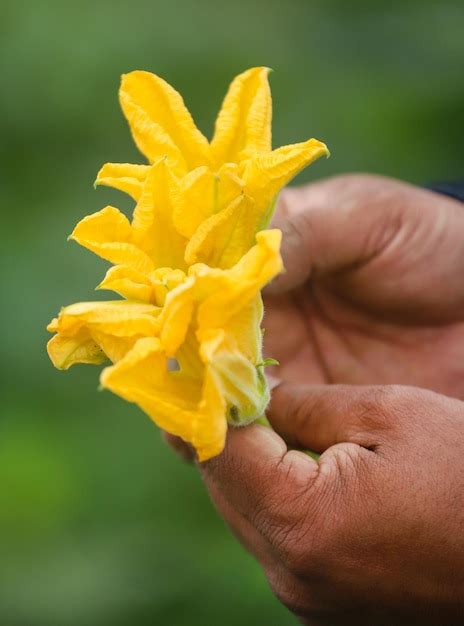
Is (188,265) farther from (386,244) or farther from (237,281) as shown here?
(386,244)

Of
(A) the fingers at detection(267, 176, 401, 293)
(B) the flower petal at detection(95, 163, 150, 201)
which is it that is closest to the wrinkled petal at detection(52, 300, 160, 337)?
(B) the flower petal at detection(95, 163, 150, 201)

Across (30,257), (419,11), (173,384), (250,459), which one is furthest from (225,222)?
(419,11)

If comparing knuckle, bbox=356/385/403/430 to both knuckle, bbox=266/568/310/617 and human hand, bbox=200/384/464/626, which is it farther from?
knuckle, bbox=266/568/310/617

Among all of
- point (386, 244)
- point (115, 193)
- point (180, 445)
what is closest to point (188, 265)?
point (180, 445)

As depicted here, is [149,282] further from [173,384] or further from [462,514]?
[462,514]

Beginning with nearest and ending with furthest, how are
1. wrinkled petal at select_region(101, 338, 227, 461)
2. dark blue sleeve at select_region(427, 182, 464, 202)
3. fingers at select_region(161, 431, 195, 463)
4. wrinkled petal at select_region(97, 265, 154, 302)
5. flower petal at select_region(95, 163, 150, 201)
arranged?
wrinkled petal at select_region(101, 338, 227, 461)
wrinkled petal at select_region(97, 265, 154, 302)
flower petal at select_region(95, 163, 150, 201)
fingers at select_region(161, 431, 195, 463)
dark blue sleeve at select_region(427, 182, 464, 202)

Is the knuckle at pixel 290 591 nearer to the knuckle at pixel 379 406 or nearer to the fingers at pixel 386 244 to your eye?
the knuckle at pixel 379 406
